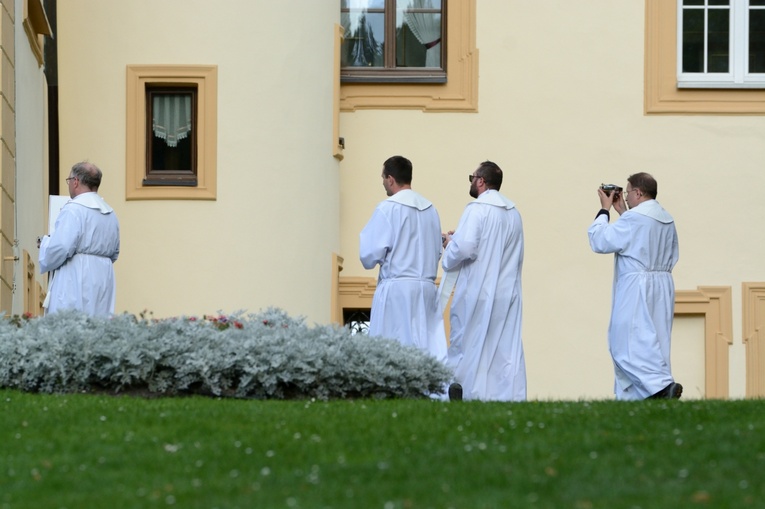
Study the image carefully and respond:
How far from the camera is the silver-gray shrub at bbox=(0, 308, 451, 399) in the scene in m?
11.2

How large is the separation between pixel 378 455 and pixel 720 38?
12.7 meters

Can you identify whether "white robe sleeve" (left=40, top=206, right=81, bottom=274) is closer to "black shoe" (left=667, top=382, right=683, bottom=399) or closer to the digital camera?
the digital camera

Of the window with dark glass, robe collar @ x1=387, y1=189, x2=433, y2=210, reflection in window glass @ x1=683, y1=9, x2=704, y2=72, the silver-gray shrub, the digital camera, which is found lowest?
the silver-gray shrub

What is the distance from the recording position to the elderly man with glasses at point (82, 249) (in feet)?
Result: 43.9

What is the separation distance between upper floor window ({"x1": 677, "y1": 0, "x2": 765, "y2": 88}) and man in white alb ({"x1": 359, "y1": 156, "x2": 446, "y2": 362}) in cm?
720

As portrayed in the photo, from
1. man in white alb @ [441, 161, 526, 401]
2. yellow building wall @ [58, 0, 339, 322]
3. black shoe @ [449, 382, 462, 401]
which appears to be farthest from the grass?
yellow building wall @ [58, 0, 339, 322]

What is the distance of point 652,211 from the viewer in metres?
13.9

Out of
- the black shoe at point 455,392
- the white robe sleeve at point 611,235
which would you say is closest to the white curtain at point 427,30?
the white robe sleeve at point 611,235

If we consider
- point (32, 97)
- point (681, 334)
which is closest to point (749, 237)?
point (681, 334)

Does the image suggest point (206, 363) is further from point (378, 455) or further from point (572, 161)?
point (572, 161)

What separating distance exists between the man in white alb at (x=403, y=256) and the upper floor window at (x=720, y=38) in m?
7.20

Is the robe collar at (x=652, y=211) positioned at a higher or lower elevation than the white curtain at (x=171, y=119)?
lower

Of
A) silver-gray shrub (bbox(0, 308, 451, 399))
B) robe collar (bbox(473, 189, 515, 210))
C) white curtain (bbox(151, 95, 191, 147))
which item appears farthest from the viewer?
white curtain (bbox(151, 95, 191, 147))

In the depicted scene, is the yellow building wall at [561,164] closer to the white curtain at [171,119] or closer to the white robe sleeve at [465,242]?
the white curtain at [171,119]
